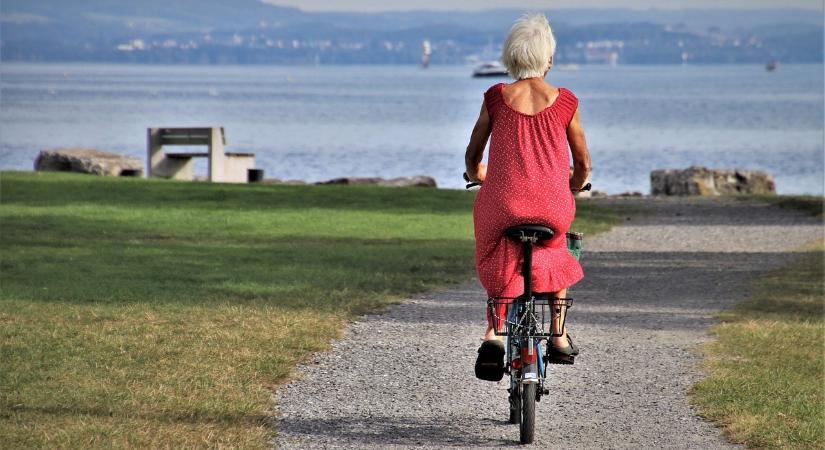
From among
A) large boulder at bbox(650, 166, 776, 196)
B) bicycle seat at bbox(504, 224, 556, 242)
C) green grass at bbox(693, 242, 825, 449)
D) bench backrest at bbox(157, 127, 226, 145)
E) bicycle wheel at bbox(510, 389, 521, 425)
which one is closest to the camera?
bicycle seat at bbox(504, 224, 556, 242)

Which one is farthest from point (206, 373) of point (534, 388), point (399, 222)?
point (399, 222)

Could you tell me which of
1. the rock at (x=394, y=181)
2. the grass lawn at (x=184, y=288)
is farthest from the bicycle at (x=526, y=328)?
the rock at (x=394, y=181)

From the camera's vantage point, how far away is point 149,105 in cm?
10775

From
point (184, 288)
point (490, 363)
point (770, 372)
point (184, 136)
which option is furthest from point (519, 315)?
point (184, 136)

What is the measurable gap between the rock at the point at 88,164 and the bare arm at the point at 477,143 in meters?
19.1

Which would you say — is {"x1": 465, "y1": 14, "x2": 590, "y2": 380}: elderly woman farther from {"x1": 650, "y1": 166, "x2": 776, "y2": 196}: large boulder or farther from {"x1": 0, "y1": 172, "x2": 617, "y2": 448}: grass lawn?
{"x1": 650, "y1": 166, "x2": 776, "y2": 196}: large boulder

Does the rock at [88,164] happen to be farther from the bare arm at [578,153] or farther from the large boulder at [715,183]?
the bare arm at [578,153]

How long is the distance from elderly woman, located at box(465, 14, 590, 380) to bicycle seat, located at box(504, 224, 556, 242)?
0.12 feet

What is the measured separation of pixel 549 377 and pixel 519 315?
1.87 meters

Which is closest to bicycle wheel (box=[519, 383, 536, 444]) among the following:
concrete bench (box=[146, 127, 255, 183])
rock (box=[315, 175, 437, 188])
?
concrete bench (box=[146, 127, 255, 183])

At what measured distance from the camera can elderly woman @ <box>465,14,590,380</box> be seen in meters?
6.00

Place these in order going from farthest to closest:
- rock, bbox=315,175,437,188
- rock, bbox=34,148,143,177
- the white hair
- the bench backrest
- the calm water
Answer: the calm water < rock, bbox=315,175,437,188 < rock, bbox=34,148,143,177 < the bench backrest < the white hair

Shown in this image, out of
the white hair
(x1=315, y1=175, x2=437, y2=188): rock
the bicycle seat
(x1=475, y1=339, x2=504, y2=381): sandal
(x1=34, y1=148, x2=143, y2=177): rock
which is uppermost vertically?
the white hair

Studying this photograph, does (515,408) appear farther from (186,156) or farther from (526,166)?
(186,156)
